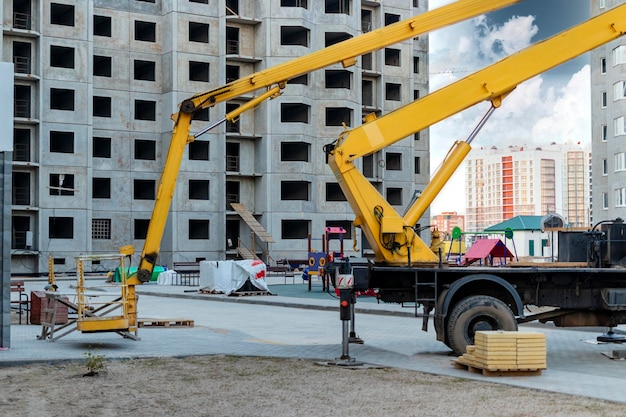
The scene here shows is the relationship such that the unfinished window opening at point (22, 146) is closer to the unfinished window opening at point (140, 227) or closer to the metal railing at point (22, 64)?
the metal railing at point (22, 64)

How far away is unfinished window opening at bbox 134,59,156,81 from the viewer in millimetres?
67125

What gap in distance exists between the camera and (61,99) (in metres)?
63.8

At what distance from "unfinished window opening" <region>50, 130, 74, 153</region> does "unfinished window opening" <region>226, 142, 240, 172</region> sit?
40.2 feet

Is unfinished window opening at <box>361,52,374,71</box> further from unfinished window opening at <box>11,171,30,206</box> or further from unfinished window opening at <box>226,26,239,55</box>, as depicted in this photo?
unfinished window opening at <box>11,171,30,206</box>

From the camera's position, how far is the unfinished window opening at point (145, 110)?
67.2 m

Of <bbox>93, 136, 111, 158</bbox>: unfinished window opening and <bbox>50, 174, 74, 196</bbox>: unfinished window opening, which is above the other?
<bbox>93, 136, 111, 158</bbox>: unfinished window opening

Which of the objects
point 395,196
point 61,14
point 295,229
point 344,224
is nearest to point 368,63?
point 395,196

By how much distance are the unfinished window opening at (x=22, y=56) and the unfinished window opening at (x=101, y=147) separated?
23.0ft

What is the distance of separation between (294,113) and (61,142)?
18.2 metres

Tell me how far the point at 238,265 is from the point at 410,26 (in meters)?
19.7

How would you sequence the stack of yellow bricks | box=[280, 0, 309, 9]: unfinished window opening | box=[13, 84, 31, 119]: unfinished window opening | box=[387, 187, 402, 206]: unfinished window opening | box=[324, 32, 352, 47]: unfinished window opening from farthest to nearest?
box=[387, 187, 402, 206]: unfinished window opening < box=[324, 32, 352, 47]: unfinished window opening < box=[280, 0, 309, 9]: unfinished window opening < box=[13, 84, 31, 119]: unfinished window opening < the stack of yellow bricks

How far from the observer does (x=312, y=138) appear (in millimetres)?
69688

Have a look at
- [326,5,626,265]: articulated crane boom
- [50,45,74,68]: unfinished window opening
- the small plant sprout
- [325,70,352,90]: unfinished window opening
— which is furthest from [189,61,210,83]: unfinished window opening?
the small plant sprout

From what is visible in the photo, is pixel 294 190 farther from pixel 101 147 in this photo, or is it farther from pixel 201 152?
pixel 101 147
